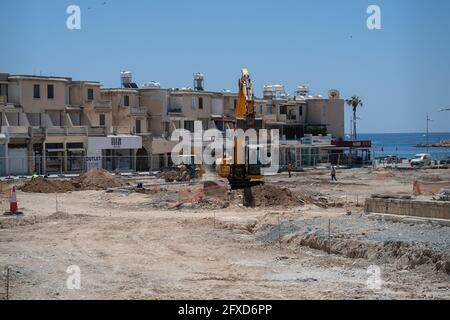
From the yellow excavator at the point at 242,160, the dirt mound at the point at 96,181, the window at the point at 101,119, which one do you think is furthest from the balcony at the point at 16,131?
the yellow excavator at the point at 242,160

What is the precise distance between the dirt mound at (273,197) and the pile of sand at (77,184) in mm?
14174

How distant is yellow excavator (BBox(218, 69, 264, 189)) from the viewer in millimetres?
43031

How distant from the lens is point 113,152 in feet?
221

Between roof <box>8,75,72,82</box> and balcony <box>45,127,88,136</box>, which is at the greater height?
roof <box>8,75,72,82</box>

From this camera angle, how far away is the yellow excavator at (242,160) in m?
43.0

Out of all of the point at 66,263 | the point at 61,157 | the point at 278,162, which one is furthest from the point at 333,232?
the point at 278,162

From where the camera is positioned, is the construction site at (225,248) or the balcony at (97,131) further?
the balcony at (97,131)

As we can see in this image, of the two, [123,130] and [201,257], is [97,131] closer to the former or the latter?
[123,130]

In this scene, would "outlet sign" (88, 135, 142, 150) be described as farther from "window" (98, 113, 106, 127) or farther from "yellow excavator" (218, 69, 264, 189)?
"yellow excavator" (218, 69, 264, 189)

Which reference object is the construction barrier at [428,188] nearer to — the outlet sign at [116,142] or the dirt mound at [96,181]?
the dirt mound at [96,181]

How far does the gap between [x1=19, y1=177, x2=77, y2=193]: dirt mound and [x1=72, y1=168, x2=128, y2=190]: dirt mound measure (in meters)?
1.34

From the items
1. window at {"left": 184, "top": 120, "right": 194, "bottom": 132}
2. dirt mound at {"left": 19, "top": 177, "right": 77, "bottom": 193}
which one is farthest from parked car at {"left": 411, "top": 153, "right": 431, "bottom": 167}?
dirt mound at {"left": 19, "top": 177, "right": 77, "bottom": 193}

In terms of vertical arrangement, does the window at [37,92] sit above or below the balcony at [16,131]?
above

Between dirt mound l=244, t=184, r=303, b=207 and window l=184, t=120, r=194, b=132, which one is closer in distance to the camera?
dirt mound l=244, t=184, r=303, b=207
